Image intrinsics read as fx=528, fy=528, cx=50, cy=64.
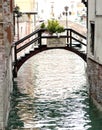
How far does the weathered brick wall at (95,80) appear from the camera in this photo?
15.2m

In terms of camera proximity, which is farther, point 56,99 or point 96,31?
point 56,99

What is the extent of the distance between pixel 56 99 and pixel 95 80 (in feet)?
6.02

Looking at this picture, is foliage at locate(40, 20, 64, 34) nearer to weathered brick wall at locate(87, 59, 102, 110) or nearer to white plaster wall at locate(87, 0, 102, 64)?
white plaster wall at locate(87, 0, 102, 64)

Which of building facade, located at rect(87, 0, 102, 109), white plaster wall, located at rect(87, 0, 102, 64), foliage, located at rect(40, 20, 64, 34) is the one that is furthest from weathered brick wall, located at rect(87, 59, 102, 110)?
foliage, located at rect(40, 20, 64, 34)

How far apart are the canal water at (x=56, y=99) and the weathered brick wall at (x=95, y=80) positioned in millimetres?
296

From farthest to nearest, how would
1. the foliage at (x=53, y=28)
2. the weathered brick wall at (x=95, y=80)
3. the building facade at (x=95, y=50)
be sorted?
1. the foliage at (x=53, y=28)
2. the building facade at (x=95, y=50)
3. the weathered brick wall at (x=95, y=80)

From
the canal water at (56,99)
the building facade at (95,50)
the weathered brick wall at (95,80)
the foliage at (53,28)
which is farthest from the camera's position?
the foliage at (53,28)

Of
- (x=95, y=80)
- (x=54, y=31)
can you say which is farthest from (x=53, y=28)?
(x=95, y=80)

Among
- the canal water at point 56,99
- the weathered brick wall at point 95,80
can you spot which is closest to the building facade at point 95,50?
the weathered brick wall at point 95,80

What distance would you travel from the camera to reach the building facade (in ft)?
50.7

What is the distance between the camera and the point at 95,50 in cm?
1633

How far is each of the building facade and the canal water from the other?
0.48 meters

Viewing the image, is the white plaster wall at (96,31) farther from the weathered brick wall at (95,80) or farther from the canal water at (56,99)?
the canal water at (56,99)

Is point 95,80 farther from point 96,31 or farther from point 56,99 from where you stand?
point 56,99
